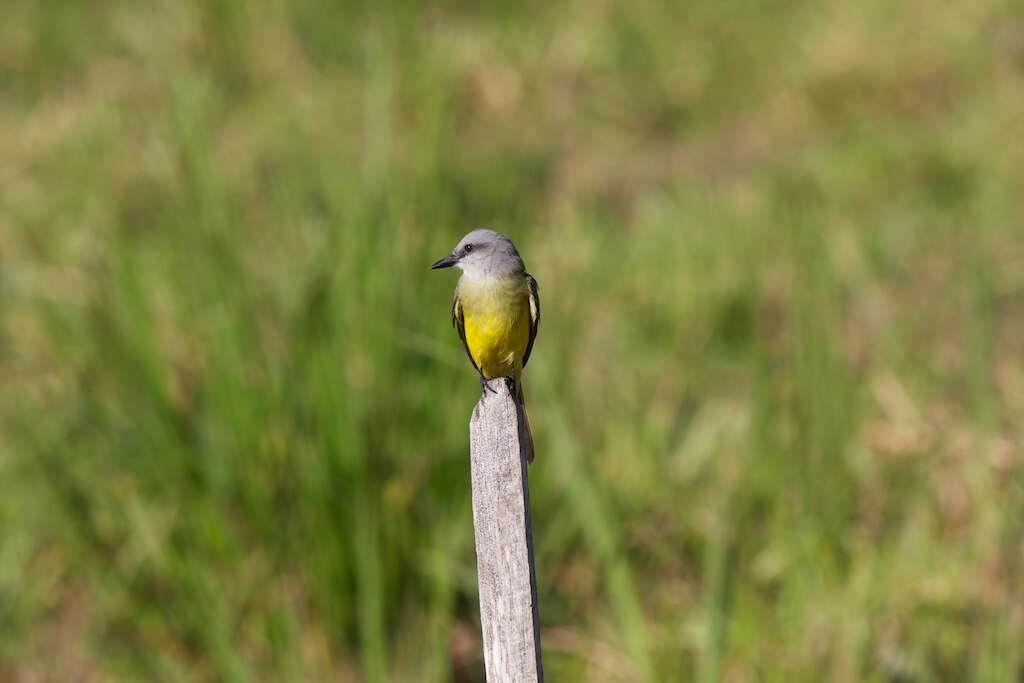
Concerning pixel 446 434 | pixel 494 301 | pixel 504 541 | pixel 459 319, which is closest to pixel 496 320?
pixel 494 301

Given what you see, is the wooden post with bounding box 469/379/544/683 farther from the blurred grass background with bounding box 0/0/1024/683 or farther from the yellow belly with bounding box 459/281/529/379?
the blurred grass background with bounding box 0/0/1024/683

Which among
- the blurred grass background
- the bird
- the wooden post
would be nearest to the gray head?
the bird

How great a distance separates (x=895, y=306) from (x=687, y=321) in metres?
1.11

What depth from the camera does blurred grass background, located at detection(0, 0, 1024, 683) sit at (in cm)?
344

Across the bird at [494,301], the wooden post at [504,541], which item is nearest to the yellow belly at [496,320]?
the bird at [494,301]

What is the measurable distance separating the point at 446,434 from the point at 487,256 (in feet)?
4.81

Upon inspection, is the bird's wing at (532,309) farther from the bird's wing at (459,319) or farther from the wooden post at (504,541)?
the wooden post at (504,541)

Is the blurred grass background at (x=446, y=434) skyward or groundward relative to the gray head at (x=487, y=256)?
skyward

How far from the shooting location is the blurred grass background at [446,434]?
135 inches

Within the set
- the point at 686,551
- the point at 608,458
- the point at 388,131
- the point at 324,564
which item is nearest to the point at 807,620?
the point at 686,551

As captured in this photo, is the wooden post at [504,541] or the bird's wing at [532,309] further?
the bird's wing at [532,309]

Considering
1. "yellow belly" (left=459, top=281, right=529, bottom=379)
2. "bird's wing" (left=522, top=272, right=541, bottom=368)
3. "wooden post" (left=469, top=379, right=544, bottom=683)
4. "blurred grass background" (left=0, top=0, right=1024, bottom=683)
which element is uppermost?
"blurred grass background" (left=0, top=0, right=1024, bottom=683)

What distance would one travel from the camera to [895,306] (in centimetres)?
566

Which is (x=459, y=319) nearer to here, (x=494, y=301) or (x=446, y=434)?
(x=494, y=301)
